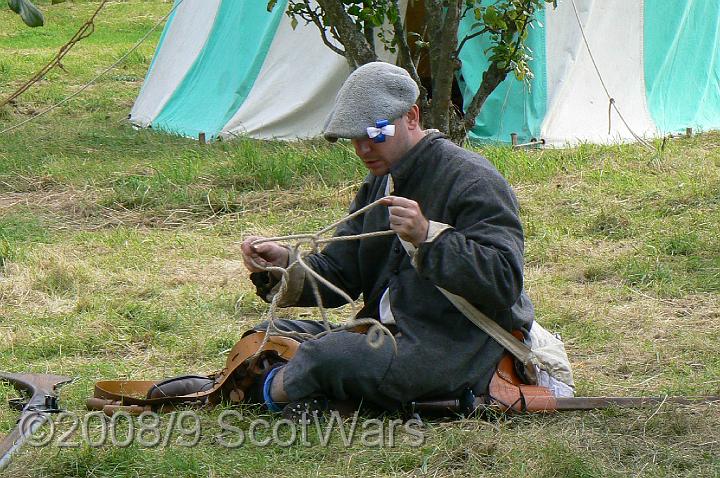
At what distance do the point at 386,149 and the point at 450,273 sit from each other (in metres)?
0.44

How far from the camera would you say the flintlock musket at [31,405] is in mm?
2984

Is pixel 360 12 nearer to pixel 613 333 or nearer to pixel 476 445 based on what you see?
pixel 613 333

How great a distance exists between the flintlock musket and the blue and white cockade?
4.12 feet

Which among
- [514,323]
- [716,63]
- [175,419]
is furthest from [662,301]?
[716,63]

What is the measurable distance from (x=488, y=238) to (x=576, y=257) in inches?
88.2

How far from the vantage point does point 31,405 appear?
3283 mm

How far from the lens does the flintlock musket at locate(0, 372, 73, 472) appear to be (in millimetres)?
2984

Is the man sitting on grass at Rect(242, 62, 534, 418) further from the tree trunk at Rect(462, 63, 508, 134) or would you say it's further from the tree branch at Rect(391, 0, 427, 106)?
the tree trunk at Rect(462, 63, 508, 134)

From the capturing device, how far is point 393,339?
118 inches

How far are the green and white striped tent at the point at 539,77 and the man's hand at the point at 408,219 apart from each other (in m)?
5.01

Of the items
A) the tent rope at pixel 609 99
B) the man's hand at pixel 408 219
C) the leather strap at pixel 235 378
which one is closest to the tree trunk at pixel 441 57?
the tent rope at pixel 609 99

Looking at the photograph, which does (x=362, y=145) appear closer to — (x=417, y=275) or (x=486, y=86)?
(x=417, y=275)

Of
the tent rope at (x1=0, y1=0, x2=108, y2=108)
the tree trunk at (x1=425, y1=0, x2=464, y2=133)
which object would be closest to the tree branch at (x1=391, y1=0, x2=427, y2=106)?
the tree trunk at (x1=425, y1=0, x2=464, y2=133)

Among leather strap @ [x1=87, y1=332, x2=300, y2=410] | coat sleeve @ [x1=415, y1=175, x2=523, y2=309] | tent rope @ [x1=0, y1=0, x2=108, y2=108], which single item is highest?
tent rope @ [x1=0, y1=0, x2=108, y2=108]
